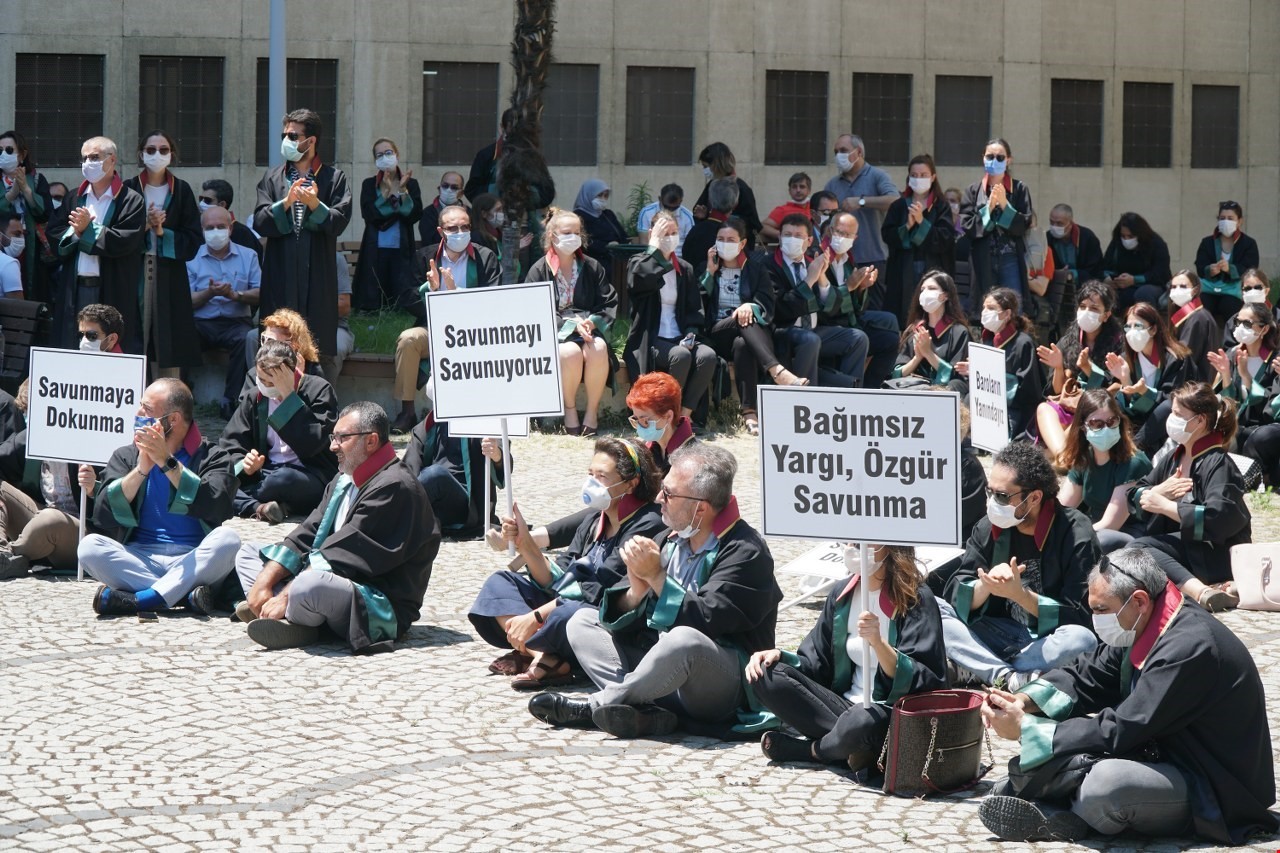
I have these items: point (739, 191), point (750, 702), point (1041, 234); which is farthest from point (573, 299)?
point (1041, 234)

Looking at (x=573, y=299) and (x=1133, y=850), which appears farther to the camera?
(x=573, y=299)

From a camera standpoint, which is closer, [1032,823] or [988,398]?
[1032,823]

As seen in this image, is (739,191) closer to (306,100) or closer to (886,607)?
(306,100)

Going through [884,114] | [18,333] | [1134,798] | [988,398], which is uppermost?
[884,114]

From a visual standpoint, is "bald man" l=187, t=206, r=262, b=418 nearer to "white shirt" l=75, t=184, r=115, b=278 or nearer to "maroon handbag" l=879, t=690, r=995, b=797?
"white shirt" l=75, t=184, r=115, b=278

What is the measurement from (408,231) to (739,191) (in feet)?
10.5

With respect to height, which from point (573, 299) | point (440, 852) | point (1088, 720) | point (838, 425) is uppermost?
point (573, 299)

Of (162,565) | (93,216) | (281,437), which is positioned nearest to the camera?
(162,565)

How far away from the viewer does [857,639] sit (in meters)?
7.65

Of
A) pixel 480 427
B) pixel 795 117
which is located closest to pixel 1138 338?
pixel 480 427

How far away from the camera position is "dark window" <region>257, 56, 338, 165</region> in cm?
2355

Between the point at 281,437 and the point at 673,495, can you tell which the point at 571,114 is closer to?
the point at 281,437

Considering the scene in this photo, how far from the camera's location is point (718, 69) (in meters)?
25.3

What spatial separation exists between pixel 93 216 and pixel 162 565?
17.1 ft
